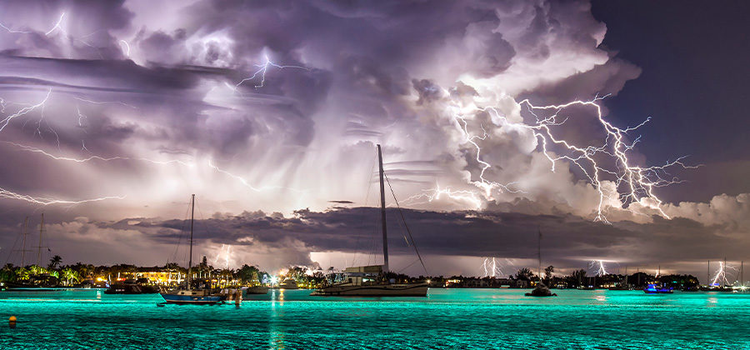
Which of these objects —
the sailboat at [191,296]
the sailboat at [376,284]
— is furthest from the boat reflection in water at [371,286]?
the sailboat at [191,296]

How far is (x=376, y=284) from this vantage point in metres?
158

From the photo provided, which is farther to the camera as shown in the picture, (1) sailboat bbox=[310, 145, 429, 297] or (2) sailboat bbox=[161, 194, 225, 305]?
(1) sailboat bbox=[310, 145, 429, 297]

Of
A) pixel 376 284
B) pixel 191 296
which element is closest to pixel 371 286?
pixel 376 284

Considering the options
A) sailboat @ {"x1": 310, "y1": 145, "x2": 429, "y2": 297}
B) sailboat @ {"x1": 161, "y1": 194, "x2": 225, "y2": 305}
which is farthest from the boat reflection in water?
sailboat @ {"x1": 161, "y1": 194, "x2": 225, "y2": 305}

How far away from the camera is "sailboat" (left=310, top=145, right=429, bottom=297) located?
154 meters

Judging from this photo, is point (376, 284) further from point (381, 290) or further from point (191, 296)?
point (191, 296)

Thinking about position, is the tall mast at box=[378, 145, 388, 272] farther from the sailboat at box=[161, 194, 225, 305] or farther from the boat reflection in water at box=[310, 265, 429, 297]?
the sailboat at box=[161, 194, 225, 305]

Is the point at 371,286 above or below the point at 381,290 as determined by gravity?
above

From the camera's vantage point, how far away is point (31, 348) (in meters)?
47.4

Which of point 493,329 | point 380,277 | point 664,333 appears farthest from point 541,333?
point 380,277

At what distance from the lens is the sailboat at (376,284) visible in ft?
504

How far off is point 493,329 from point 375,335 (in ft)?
50.0

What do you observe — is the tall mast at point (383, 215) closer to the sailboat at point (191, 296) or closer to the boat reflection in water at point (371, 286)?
the boat reflection in water at point (371, 286)

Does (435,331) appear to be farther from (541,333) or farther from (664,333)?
(664,333)
